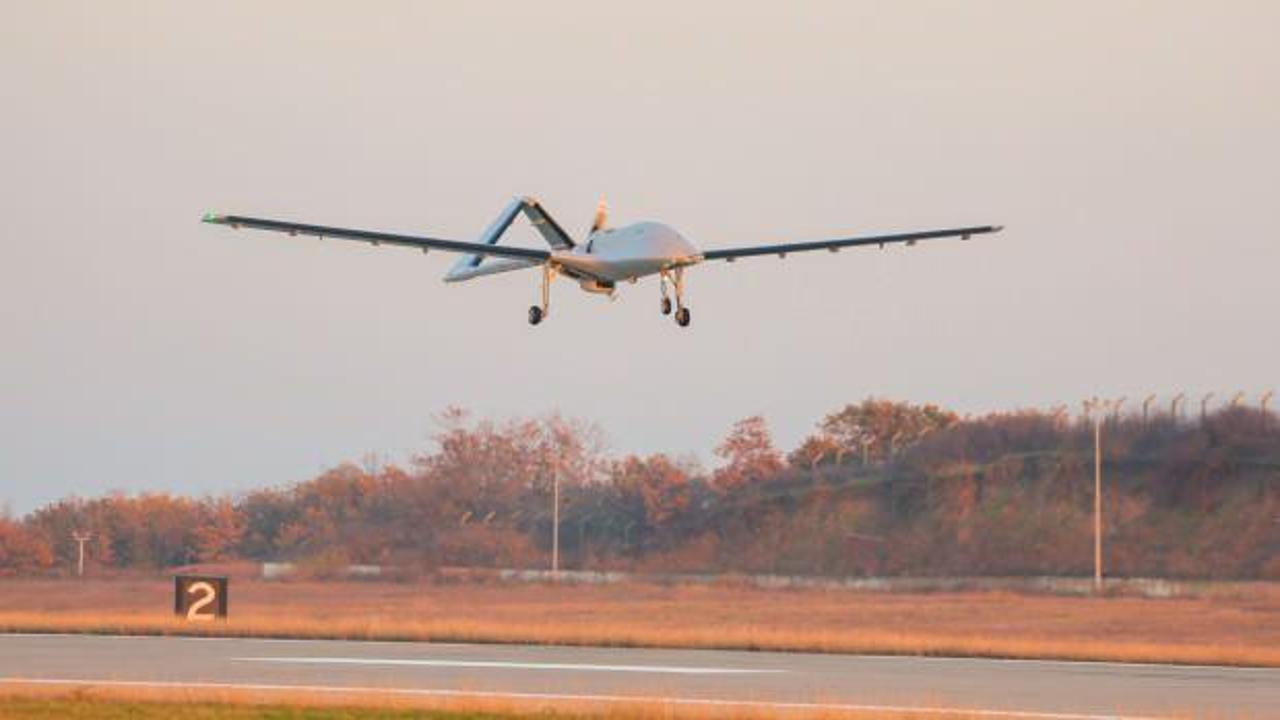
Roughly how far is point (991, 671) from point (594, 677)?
9627 mm

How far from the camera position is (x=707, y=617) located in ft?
281

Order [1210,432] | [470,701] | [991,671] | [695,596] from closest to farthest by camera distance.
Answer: [470,701], [991,671], [695,596], [1210,432]

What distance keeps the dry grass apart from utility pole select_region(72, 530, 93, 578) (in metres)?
94.6

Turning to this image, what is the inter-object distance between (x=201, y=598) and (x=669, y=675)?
22809 mm

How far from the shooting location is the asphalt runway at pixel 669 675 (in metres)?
40.6

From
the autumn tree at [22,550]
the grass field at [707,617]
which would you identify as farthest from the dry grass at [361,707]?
the autumn tree at [22,550]

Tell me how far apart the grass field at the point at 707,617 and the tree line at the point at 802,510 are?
18664mm

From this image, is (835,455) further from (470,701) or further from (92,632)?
(470,701)

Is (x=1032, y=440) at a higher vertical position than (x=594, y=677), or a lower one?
higher

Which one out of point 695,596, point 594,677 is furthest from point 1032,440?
point 594,677

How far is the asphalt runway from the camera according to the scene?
40.6 m

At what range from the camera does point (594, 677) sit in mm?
45625

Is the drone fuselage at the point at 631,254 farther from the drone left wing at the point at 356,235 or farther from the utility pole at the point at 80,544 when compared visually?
the utility pole at the point at 80,544

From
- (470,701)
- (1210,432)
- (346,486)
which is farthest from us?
(346,486)
